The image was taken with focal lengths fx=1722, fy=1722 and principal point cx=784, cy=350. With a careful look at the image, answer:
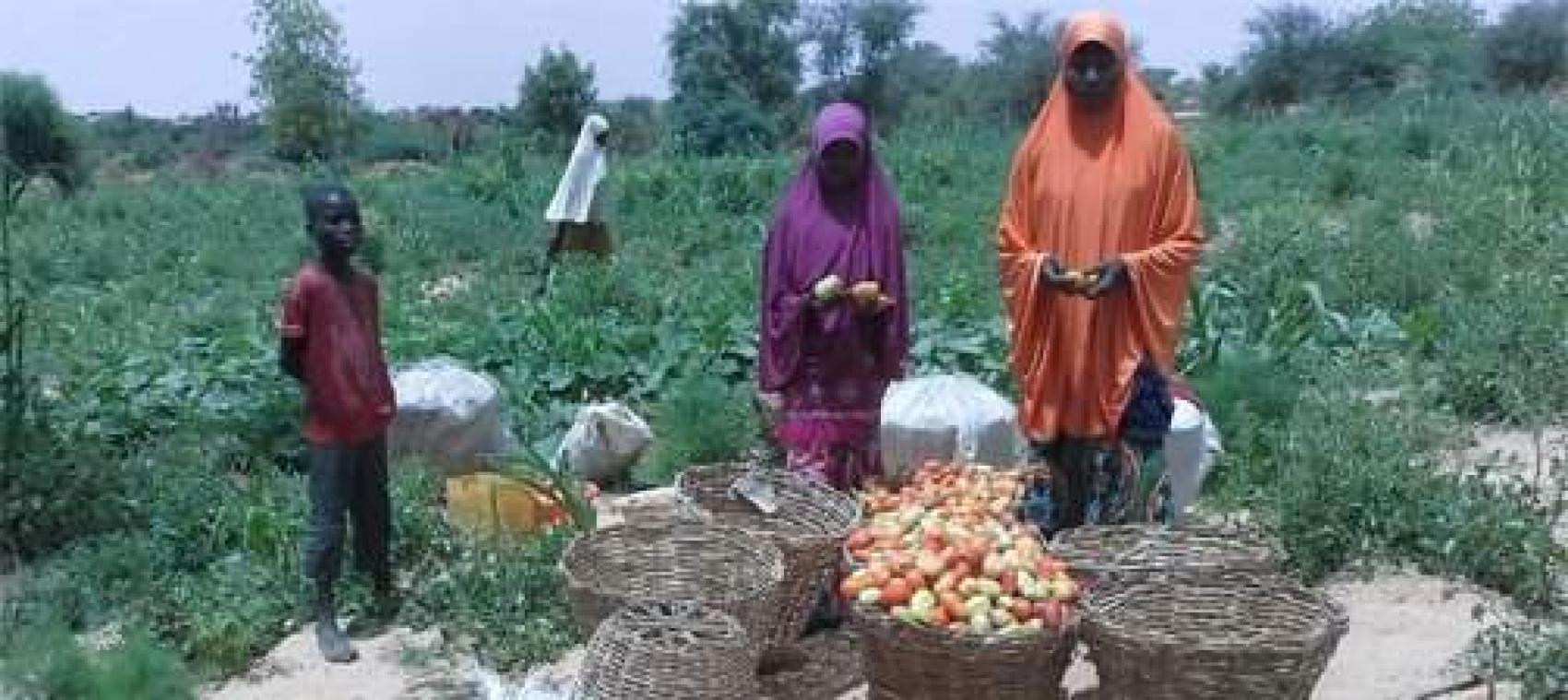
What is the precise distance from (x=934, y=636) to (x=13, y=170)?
3.89 meters

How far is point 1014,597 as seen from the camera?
12.9 feet

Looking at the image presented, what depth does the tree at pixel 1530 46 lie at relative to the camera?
36.1m

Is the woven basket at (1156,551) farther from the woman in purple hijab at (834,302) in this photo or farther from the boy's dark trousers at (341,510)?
the boy's dark trousers at (341,510)

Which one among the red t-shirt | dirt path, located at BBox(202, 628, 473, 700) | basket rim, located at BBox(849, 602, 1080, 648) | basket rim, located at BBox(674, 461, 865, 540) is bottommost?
dirt path, located at BBox(202, 628, 473, 700)

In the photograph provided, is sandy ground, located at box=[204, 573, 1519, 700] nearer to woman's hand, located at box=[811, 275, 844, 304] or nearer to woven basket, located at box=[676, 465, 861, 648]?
woven basket, located at box=[676, 465, 861, 648]

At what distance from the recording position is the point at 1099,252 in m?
4.62

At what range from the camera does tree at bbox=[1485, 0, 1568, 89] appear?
36125mm

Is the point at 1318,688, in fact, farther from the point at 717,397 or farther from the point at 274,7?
the point at 274,7

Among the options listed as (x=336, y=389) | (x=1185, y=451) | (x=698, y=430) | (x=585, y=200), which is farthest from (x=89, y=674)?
(x=585, y=200)

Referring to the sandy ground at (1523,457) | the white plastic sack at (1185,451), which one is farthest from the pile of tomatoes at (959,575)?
the sandy ground at (1523,457)

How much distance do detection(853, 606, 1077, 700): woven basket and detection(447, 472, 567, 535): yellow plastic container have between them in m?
1.98

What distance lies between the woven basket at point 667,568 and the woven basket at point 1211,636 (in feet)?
2.79

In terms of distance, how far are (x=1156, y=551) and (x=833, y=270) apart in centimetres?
122

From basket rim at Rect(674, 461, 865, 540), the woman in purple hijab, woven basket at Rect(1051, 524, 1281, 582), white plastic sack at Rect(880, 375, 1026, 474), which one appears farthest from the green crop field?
the woman in purple hijab
